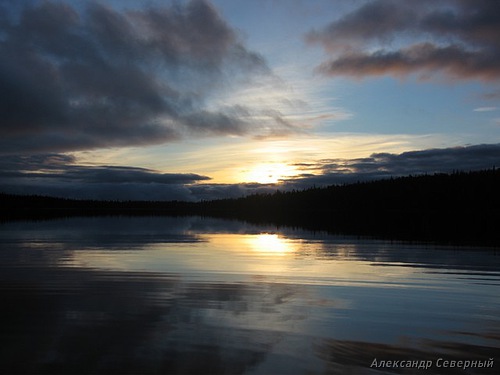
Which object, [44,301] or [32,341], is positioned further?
[44,301]

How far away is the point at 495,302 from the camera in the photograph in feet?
40.2

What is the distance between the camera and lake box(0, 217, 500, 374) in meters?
7.67

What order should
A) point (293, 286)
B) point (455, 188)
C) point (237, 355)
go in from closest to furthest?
point (237, 355)
point (293, 286)
point (455, 188)

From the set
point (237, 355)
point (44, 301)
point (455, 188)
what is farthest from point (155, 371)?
point (455, 188)

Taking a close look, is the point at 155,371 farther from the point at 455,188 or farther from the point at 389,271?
the point at 455,188

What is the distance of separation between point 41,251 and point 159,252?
21.6 ft

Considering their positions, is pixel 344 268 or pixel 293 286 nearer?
pixel 293 286

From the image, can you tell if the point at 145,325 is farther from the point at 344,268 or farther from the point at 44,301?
the point at 344,268

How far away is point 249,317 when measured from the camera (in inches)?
412

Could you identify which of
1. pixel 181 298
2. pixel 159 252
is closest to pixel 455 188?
pixel 159 252

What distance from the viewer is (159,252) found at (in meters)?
24.5

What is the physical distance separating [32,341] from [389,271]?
13.4 meters

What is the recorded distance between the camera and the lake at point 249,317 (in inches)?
302

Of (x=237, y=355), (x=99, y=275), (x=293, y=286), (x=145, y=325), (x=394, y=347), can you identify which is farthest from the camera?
(x=99, y=275)
